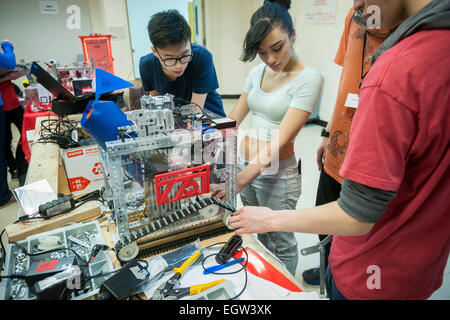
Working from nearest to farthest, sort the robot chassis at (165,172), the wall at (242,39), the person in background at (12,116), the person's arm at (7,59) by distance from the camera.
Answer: the robot chassis at (165,172)
the person's arm at (7,59)
the person in background at (12,116)
the wall at (242,39)

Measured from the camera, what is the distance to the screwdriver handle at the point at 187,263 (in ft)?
2.62

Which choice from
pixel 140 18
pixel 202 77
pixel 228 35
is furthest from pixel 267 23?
pixel 140 18

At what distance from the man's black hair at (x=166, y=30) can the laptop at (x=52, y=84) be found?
48cm

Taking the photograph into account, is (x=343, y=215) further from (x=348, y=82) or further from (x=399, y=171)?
(x=348, y=82)

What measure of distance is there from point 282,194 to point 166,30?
Answer: 3.13 ft

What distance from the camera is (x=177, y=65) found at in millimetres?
1440

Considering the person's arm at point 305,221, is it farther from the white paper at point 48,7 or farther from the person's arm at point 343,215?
the white paper at point 48,7

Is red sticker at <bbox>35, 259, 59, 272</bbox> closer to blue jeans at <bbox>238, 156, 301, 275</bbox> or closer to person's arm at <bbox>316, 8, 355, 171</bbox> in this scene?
blue jeans at <bbox>238, 156, 301, 275</bbox>

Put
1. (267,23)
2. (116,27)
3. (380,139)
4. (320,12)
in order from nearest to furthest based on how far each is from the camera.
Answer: (380,139), (267,23), (320,12), (116,27)

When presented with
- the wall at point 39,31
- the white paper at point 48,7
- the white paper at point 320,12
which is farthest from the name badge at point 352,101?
the white paper at point 48,7

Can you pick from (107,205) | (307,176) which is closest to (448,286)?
(307,176)

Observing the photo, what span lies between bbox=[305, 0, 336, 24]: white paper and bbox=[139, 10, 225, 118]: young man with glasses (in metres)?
2.94
